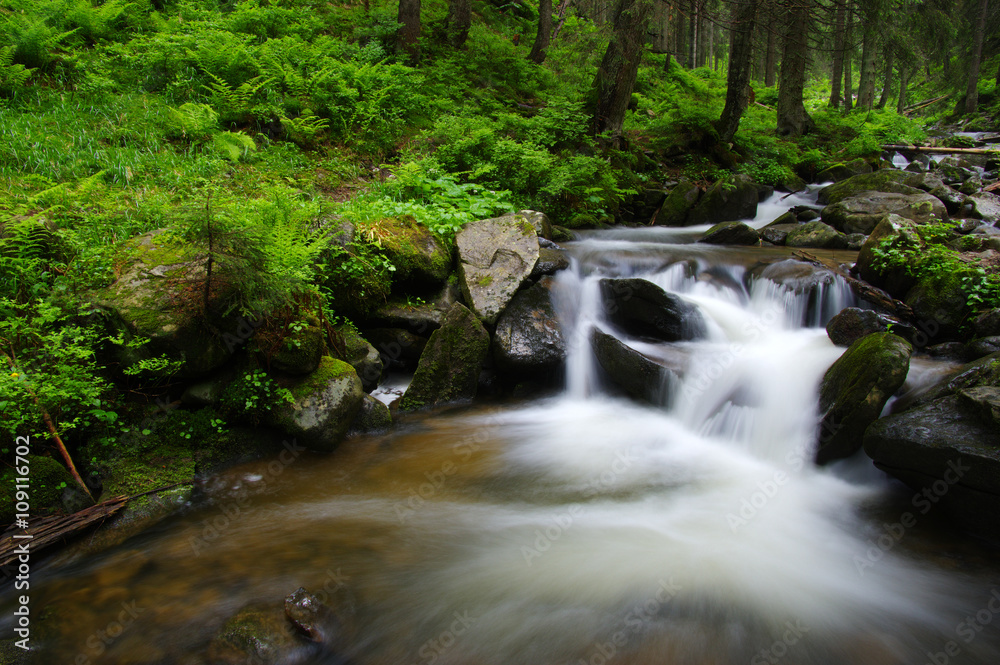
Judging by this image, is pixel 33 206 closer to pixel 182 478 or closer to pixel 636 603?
pixel 182 478

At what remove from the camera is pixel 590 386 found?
6219mm

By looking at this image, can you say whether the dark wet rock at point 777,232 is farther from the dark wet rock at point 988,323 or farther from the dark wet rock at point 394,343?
the dark wet rock at point 394,343

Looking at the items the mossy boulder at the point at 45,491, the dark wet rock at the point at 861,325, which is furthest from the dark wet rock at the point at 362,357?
the dark wet rock at the point at 861,325

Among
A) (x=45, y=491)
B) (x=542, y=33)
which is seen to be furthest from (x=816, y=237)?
(x=542, y=33)

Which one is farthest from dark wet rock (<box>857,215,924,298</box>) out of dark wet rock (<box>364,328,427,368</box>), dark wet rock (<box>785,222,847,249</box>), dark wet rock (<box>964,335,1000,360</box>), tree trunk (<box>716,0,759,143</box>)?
tree trunk (<box>716,0,759,143</box>)

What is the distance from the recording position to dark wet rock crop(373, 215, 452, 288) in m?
5.97

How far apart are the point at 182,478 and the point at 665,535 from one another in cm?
386

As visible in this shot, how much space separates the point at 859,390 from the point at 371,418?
4.50 metres

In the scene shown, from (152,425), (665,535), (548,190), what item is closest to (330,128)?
(548,190)

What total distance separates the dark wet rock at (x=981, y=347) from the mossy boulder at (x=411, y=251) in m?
5.63

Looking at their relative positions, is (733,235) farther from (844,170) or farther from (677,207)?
(844,170)

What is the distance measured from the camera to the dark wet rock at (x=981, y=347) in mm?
4676

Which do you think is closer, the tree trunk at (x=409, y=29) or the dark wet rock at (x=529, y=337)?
the dark wet rock at (x=529, y=337)

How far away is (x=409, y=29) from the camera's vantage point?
39.8 feet
